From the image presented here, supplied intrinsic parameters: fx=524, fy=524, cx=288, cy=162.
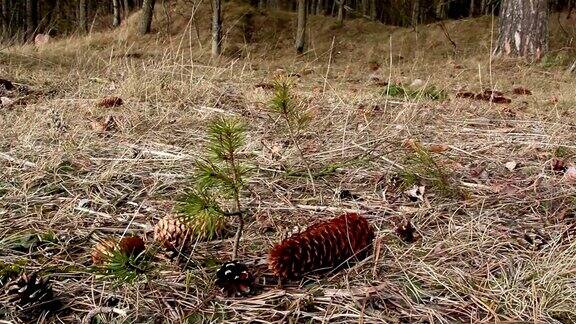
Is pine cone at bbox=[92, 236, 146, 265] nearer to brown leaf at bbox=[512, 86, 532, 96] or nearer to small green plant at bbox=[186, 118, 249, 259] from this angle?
small green plant at bbox=[186, 118, 249, 259]

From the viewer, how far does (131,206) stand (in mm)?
1543

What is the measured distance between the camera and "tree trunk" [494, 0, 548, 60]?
625 centimetres

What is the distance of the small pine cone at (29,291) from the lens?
1025 mm

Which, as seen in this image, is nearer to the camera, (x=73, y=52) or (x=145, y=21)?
(x=73, y=52)

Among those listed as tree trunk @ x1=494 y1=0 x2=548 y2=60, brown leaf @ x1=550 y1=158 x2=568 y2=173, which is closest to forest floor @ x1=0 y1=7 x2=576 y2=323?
brown leaf @ x1=550 y1=158 x2=568 y2=173

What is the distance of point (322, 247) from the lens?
112 centimetres

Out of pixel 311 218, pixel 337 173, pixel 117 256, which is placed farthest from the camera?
pixel 337 173

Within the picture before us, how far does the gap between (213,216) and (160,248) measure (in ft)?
0.50

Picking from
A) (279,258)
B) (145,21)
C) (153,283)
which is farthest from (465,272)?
(145,21)

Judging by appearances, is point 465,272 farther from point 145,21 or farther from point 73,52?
point 145,21

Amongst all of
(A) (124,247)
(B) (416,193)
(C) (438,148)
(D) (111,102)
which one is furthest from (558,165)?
(D) (111,102)

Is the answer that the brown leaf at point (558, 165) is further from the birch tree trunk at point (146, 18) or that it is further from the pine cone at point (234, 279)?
the birch tree trunk at point (146, 18)

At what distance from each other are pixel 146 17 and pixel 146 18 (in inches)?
1.1

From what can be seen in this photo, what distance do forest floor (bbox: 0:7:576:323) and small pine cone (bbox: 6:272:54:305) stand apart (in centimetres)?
2
